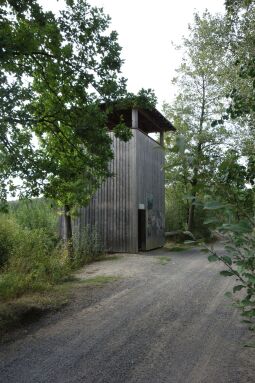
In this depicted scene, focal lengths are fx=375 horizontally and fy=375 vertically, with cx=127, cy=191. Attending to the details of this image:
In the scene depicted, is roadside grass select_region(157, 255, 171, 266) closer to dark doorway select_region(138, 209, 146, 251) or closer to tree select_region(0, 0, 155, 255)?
dark doorway select_region(138, 209, 146, 251)

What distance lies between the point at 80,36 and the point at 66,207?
25.8 ft

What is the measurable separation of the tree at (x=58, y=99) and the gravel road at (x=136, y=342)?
2535mm

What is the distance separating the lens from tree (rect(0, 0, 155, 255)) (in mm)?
7031

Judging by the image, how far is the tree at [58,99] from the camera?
23.1 feet

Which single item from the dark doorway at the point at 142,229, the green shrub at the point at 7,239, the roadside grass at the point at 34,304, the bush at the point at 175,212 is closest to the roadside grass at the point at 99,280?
the roadside grass at the point at 34,304

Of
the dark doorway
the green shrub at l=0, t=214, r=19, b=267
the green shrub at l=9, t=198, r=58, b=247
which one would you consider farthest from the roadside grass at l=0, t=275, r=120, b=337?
the dark doorway

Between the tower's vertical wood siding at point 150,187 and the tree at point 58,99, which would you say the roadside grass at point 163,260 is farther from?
the tree at point 58,99

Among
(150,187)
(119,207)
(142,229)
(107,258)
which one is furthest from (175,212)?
(107,258)

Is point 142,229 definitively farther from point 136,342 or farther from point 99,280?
point 136,342

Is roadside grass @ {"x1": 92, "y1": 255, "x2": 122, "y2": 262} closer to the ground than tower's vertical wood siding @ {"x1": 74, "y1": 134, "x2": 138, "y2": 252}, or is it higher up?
closer to the ground

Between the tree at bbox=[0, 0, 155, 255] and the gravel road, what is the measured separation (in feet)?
8.32

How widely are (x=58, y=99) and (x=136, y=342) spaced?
5453 mm

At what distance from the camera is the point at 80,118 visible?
7.70 meters

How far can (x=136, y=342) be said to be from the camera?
5414 mm
